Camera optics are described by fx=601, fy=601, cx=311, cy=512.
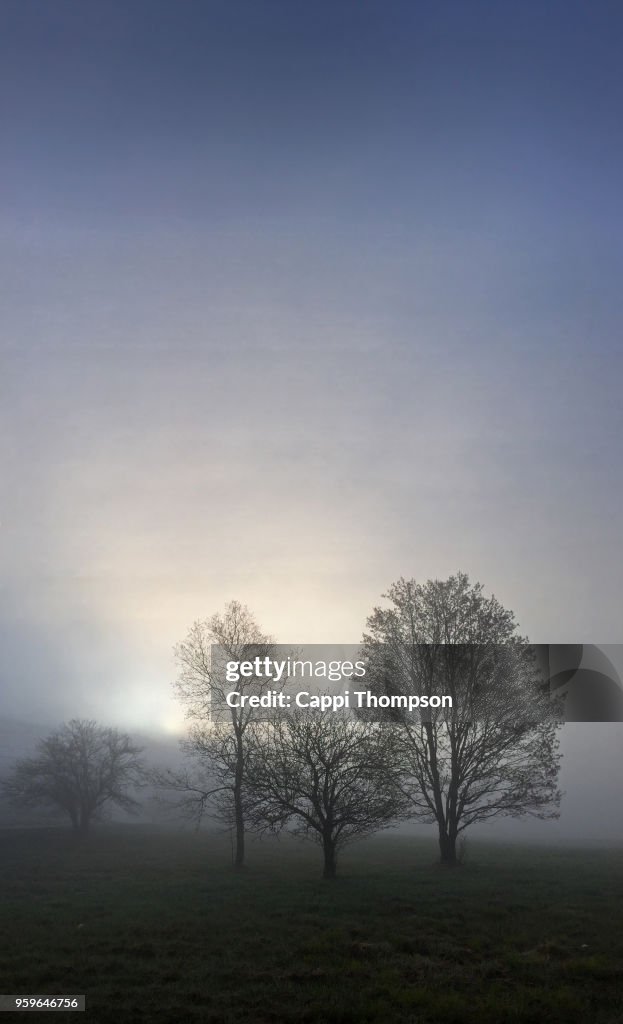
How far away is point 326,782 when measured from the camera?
26125 millimetres

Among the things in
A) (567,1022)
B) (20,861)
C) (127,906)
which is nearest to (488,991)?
(567,1022)

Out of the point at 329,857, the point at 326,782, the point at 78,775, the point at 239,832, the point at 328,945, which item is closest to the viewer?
the point at 328,945

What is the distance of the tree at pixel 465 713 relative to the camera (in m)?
28.8

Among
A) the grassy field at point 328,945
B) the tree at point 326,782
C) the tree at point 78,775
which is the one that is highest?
the tree at point 326,782

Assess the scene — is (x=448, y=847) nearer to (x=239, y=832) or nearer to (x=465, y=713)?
(x=465, y=713)

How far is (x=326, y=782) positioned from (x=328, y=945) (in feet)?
34.7

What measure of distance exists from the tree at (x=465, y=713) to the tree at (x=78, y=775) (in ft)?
121

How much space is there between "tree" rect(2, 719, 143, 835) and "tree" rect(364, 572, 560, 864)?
36880mm

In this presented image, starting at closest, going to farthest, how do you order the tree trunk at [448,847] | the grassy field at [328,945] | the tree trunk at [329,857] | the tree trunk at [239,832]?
the grassy field at [328,945], the tree trunk at [329,857], the tree trunk at [448,847], the tree trunk at [239,832]

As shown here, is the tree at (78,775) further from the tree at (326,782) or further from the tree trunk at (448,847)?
the tree trunk at (448,847)

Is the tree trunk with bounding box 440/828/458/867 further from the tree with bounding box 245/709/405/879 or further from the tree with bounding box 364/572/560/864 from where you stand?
the tree with bounding box 245/709/405/879

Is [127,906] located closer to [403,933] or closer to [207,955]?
[207,955]

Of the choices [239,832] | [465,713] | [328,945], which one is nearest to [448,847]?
[465,713]

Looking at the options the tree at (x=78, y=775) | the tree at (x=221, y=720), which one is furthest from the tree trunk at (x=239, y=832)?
the tree at (x=78, y=775)
